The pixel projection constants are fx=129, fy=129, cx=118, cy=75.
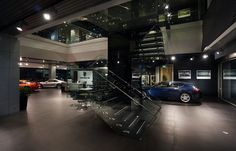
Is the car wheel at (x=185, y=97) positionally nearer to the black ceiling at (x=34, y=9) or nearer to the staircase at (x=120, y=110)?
the staircase at (x=120, y=110)

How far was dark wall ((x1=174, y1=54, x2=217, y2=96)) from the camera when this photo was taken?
9.59 m

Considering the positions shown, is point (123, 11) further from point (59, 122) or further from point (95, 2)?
point (59, 122)

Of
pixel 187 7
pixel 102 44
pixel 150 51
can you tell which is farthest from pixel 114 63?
pixel 102 44

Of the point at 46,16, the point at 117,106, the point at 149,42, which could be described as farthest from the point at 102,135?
the point at 149,42

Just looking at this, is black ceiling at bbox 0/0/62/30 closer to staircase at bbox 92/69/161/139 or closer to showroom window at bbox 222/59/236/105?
staircase at bbox 92/69/161/139

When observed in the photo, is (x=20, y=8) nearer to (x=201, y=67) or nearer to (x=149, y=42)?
(x=149, y=42)

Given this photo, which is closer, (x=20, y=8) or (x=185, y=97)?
(x=20, y=8)

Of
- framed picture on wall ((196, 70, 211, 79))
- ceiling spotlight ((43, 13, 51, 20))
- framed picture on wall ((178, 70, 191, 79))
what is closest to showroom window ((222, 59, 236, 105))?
framed picture on wall ((196, 70, 211, 79))

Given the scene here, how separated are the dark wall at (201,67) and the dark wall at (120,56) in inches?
211

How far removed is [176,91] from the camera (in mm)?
7672

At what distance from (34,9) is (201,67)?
10.9m

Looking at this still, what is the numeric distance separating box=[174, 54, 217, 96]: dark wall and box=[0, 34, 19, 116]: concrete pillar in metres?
9.79

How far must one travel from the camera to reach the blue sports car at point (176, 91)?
7359 mm

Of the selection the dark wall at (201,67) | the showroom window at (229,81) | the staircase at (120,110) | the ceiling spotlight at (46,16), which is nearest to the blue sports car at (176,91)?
the staircase at (120,110)
